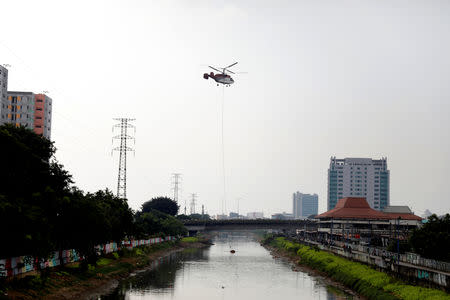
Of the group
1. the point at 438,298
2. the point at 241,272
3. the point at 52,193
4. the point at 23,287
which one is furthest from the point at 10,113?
the point at 438,298

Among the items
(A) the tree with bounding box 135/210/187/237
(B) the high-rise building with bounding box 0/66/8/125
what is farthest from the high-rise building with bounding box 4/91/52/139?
(A) the tree with bounding box 135/210/187/237

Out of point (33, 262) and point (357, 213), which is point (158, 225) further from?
point (33, 262)

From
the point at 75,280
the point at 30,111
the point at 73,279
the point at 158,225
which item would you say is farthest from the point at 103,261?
the point at 30,111

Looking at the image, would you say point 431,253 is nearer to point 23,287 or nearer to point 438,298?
point 438,298

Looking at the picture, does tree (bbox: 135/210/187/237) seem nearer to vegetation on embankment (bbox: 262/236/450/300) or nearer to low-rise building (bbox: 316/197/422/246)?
low-rise building (bbox: 316/197/422/246)

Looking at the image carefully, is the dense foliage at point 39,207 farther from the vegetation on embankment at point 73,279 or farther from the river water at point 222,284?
the river water at point 222,284
